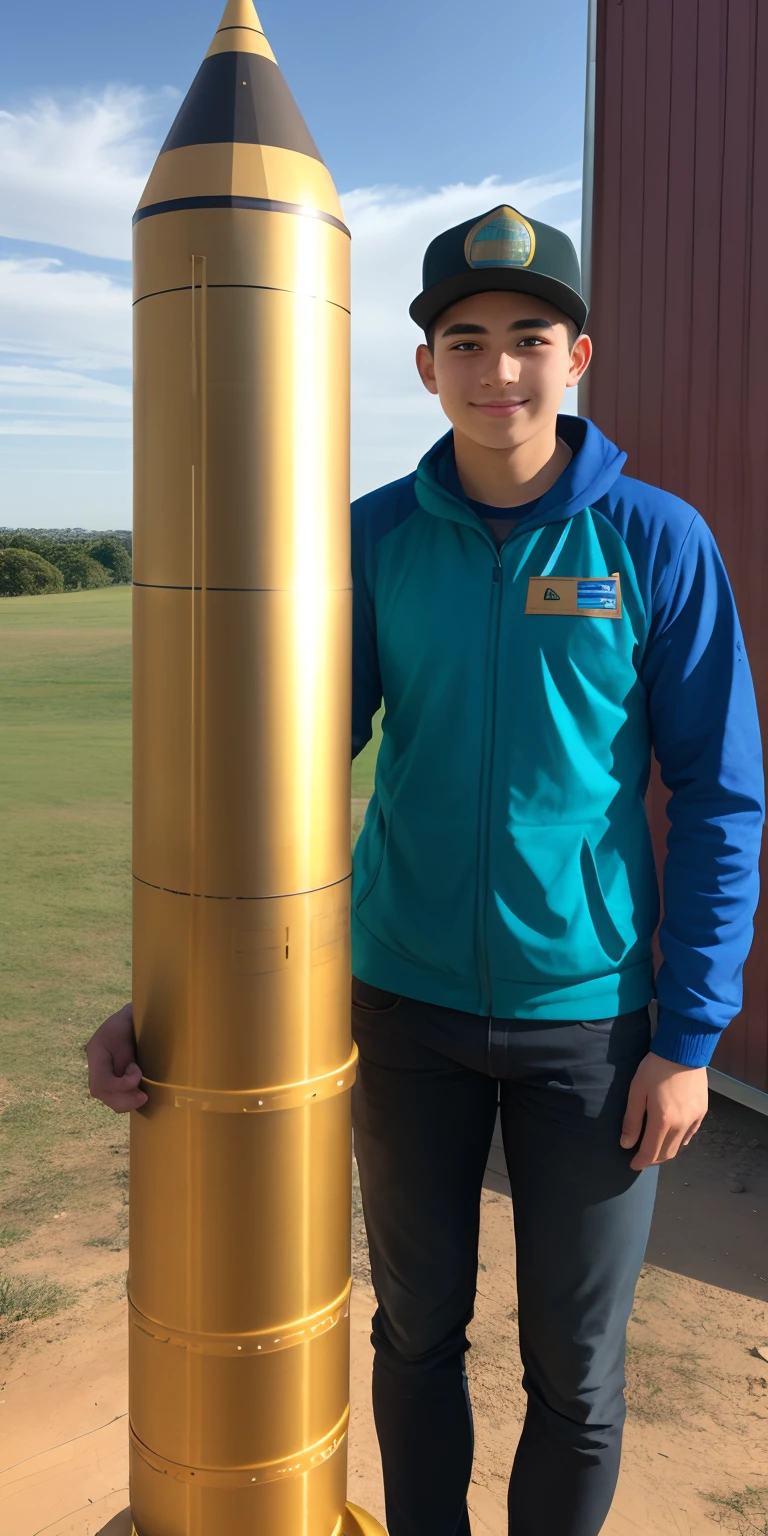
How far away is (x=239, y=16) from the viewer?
175cm

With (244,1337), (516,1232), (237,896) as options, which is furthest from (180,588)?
(516,1232)

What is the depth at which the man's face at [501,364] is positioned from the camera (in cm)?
189

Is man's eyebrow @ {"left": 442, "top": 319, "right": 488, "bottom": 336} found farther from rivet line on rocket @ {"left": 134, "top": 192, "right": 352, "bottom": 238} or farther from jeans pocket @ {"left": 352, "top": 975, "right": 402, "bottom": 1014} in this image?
jeans pocket @ {"left": 352, "top": 975, "right": 402, "bottom": 1014}

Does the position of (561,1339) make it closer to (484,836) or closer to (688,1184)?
(484,836)

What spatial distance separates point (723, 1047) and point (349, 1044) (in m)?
3.30

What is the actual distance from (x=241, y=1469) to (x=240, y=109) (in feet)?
6.31

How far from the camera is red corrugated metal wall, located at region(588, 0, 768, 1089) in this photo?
4.38 m

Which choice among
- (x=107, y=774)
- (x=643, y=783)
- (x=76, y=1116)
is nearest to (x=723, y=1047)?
(x=76, y=1116)

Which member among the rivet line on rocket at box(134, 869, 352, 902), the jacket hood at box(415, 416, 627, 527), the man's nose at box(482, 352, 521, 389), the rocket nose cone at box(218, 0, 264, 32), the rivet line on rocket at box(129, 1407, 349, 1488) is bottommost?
the rivet line on rocket at box(129, 1407, 349, 1488)

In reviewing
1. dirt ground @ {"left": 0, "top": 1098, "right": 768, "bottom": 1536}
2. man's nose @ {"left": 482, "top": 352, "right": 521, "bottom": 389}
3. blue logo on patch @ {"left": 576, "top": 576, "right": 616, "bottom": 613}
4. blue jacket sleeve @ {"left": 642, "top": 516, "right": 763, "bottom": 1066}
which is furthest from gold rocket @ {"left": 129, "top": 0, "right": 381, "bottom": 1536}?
dirt ground @ {"left": 0, "top": 1098, "right": 768, "bottom": 1536}

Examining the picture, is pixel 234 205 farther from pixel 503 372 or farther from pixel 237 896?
pixel 237 896

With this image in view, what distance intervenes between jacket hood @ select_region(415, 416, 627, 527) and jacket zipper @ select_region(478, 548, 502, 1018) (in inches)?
4.1

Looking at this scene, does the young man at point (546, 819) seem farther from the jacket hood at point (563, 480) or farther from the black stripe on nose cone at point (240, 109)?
the black stripe on nose cone at point (240, 109)

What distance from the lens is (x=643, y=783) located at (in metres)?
2.08
